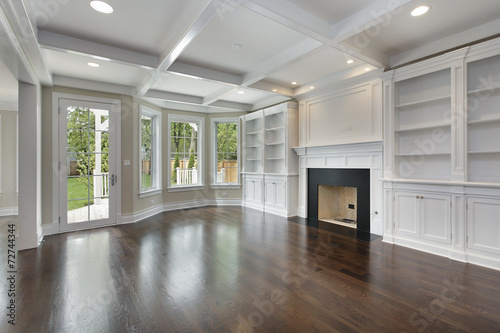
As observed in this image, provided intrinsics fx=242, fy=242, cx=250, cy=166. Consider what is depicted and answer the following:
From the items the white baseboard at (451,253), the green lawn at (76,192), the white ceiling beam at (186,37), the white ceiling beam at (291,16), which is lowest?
the white baseboard at (451,253)

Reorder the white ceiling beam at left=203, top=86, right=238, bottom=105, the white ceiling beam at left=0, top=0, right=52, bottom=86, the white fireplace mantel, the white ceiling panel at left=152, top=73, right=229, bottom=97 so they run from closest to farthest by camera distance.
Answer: the white ceiling beam at left=0, top=0, right=52, bottom=86, the white fireplace mantel, the white ceiling panel at left=152, top=73, right=229, bottom=97, the white ceiling beam at left=203, top=86, right=238, bottom=105

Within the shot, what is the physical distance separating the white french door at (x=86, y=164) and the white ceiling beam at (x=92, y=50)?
1669mm

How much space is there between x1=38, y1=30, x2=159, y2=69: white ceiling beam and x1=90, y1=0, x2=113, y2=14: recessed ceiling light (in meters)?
0.78

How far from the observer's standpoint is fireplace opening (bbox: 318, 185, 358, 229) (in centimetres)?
499

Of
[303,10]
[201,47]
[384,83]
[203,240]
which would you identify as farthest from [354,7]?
[203,240]

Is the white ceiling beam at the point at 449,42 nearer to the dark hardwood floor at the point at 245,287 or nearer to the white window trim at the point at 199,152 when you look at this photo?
the dark hardwood floor at the point at 245,287

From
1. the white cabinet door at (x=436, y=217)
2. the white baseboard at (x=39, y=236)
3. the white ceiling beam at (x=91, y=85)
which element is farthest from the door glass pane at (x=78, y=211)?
the white cabinet door at (x=436, y=217)

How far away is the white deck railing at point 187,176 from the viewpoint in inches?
254

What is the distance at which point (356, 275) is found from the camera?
2.59 metres

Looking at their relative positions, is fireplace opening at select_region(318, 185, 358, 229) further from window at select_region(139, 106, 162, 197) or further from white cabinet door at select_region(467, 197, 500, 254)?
window at select_region(139, 106, 162, 197)

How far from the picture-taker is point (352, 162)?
173 inches

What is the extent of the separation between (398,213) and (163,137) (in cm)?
519

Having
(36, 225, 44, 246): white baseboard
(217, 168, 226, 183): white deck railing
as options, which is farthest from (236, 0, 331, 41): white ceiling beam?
(217, 168, 226, 183): white deck railing

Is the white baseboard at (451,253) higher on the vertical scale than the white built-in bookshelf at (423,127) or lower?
lower
